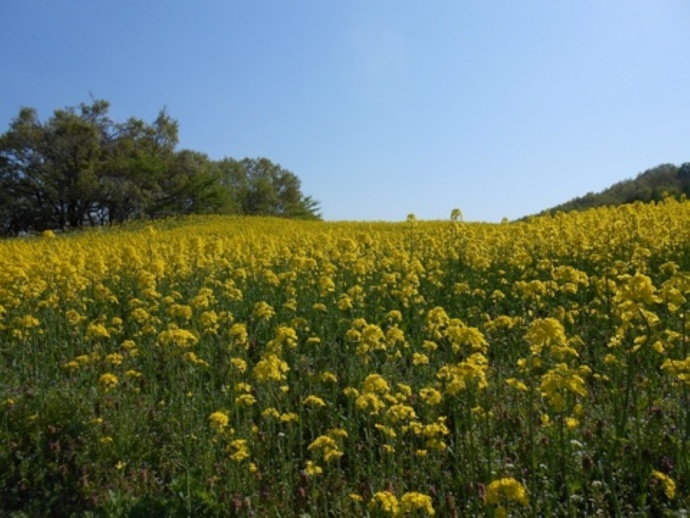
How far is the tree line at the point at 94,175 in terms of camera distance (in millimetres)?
33594

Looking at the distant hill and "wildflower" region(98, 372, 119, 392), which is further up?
the distant hill

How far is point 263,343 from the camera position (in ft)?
21.2

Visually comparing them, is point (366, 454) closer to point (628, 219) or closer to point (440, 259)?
point (440, 259)

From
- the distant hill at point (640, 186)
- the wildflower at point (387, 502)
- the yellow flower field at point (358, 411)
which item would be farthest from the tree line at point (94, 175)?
the wildflower at point (387, 502)

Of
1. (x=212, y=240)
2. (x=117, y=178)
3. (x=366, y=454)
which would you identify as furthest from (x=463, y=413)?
(x=117, y=178)

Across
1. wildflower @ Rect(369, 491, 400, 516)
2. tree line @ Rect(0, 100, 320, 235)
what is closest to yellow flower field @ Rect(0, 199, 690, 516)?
wildflower @ Rect(369, 491, 400, 516)

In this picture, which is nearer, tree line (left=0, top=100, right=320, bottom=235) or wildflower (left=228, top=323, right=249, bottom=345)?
wildflower (left=228, top=323, right=249, bottom=345)

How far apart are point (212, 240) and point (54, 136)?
2934 centimetres

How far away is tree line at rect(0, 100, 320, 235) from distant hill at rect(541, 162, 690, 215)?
67.7 feet

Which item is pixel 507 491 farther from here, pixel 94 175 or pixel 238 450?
pixel 94 175

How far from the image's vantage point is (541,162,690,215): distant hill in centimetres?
2558

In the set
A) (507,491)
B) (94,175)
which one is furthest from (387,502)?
(94,175)

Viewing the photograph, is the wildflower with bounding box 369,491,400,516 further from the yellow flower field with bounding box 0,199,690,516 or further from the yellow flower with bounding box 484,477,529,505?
the yellow flower with bounding box 484,477,529,505

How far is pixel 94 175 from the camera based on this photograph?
111 ft
